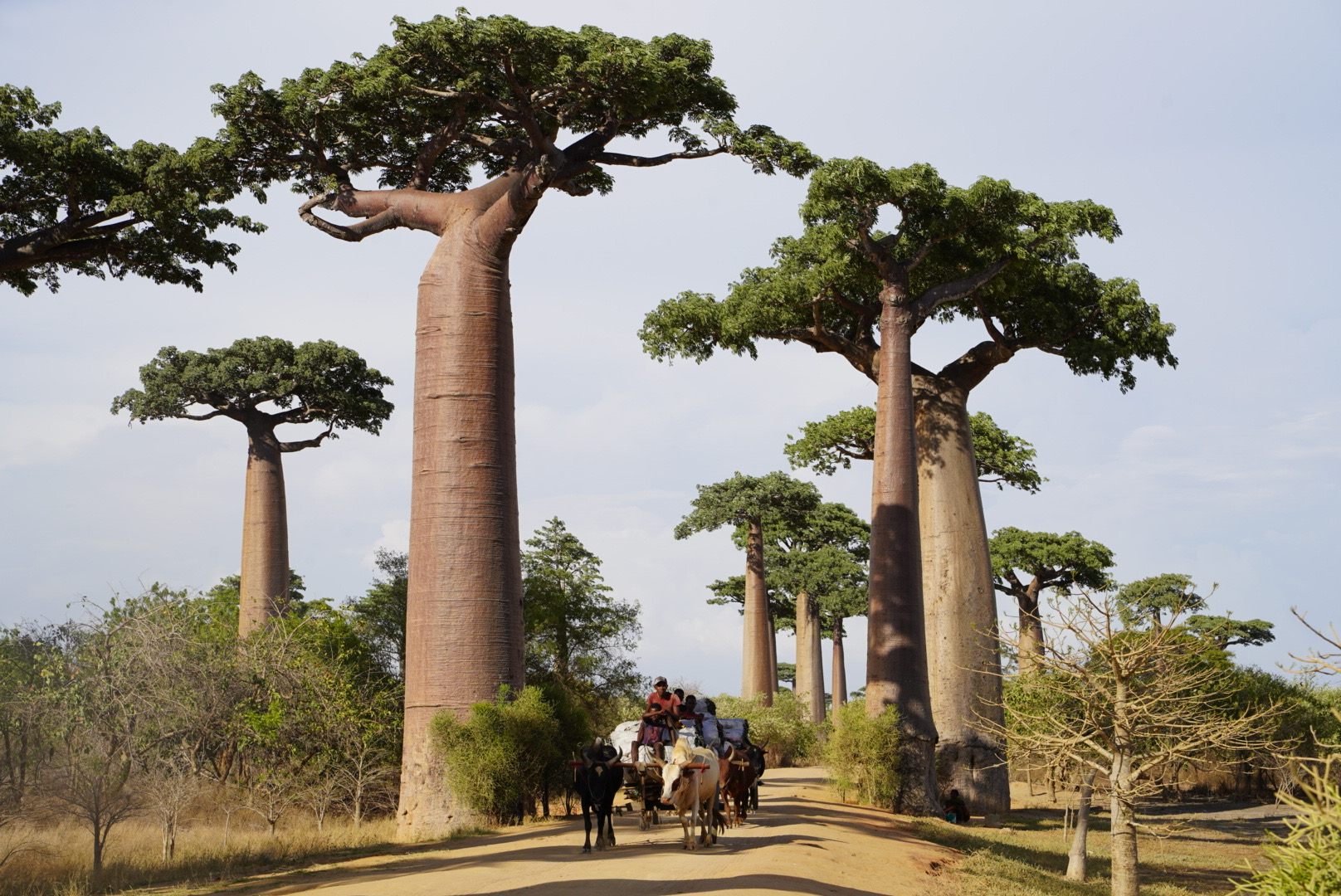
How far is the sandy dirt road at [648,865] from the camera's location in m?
10.3

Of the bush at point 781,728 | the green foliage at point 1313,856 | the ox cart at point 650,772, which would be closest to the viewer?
the green foliage at point 1313,856

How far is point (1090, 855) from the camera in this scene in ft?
68.6

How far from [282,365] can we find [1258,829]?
2414 cm

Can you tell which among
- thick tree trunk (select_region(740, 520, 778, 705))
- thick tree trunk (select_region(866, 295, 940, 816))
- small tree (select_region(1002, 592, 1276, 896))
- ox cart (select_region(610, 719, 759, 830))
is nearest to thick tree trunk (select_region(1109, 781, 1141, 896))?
small tree (select_region(1002, 592, 1276, 896))

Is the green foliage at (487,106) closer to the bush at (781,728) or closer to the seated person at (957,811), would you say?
the seated person at (957,811)

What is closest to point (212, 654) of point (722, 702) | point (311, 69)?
point (311, 69)

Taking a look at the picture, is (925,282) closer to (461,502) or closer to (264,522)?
(461,502)

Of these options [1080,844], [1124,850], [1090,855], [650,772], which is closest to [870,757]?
[1090,855]

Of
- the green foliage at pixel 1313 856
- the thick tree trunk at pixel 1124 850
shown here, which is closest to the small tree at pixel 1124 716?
the thick tree trunk at pixel 1124 850

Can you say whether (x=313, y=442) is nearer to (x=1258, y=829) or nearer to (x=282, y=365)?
(x=282, y=365)

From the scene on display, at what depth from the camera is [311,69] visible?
63.3 feet

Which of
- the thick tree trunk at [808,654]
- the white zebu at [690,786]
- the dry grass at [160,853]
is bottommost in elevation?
the dry grass at [160,853]

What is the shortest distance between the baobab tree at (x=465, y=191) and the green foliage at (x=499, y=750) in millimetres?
322

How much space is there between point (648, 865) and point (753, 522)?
33798mm
